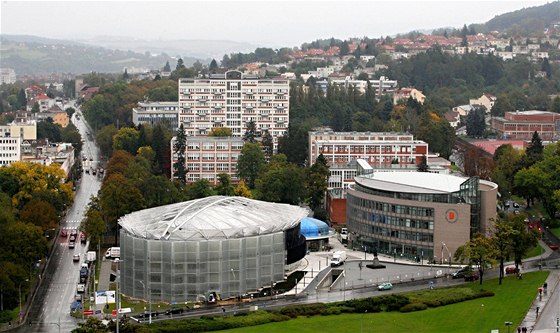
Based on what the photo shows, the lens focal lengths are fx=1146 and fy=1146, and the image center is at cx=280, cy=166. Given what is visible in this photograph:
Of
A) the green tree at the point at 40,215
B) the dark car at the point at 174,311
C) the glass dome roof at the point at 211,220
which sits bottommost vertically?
the dark car at the point at 174,311

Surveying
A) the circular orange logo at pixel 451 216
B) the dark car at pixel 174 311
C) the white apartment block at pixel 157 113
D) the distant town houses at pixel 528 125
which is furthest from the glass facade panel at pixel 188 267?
the distant town houses at pixel 528 125

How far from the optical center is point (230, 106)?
13500cm

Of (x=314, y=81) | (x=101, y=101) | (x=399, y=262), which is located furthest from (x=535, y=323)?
(x=314, y=81)

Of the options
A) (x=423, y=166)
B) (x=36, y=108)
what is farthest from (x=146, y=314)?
(x=36, y=108)

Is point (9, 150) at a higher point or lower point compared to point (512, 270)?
higher

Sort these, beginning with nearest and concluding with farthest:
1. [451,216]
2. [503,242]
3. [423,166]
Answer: [503,242] → [451,216] → [423,166]

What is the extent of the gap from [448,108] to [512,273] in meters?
104

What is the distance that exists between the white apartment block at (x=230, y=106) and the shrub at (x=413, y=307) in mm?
72005

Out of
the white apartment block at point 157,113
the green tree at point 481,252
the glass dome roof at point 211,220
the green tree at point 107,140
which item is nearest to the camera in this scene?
the glass dome roof at point 211,220

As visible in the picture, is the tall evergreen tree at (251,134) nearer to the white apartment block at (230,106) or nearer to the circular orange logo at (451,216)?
the white apartment block at (230,106)

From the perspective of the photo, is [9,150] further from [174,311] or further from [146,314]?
[146,314]

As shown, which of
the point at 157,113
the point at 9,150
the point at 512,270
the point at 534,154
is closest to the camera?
the point at 512,270

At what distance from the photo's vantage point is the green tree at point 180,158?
11400 centimetres

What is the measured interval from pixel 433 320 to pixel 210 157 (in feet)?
196
